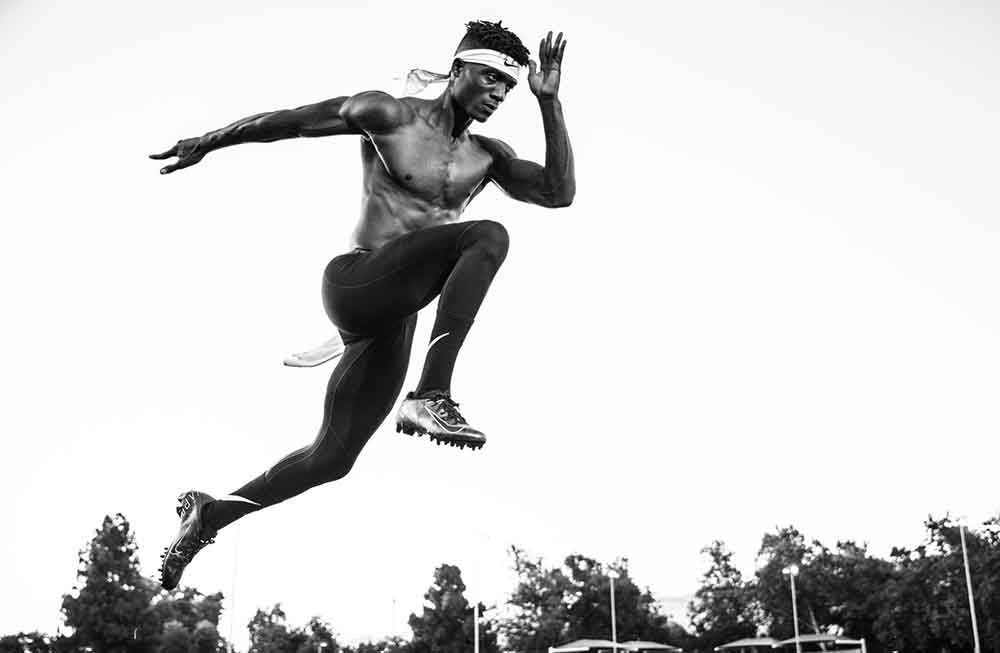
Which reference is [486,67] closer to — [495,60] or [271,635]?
[495,60]

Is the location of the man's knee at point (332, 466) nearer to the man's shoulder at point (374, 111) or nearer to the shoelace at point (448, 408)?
→ the shoelace at point (448, 408)

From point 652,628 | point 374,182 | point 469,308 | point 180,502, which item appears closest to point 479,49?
point 374,182

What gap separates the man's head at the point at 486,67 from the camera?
5133 mm

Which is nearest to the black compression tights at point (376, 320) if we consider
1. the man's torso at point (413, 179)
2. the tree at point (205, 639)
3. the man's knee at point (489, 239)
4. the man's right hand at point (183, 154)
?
the man's knee at point (489, 239)

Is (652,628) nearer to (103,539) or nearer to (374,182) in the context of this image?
(103,539)

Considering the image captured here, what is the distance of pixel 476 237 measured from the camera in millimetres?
4602

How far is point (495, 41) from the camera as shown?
518 centimetres

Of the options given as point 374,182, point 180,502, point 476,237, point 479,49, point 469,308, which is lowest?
point 180,502

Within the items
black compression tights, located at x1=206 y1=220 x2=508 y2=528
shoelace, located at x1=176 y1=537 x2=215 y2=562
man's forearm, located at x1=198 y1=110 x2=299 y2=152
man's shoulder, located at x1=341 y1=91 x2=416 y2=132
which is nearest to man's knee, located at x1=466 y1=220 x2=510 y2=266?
black compression tights, located at x1=206 y1=220 x2=508 y2=528

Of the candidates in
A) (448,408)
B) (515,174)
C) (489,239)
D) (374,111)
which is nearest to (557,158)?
(515,174)

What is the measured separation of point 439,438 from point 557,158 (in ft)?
5.82

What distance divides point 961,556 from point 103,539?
5982 cm

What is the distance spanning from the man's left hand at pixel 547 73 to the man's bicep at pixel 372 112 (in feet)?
2.51

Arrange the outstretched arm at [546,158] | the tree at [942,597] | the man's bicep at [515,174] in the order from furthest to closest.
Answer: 1. the tree at [942,597]
2. the man's bicep at [515,174]
3. the outstretched arm at [546,158]
